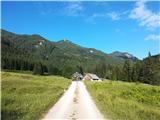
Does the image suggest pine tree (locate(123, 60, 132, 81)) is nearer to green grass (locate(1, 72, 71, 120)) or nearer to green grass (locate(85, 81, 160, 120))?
green grass (locate(1, 72, 71, 120))

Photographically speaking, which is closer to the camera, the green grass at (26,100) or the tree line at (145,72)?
the green grass at (26,100)

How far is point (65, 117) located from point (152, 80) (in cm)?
10298

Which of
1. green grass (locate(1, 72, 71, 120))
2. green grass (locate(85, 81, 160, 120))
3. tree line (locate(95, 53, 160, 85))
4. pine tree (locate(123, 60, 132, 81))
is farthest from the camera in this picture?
pine tree (locate(123, 60, 132, 81))

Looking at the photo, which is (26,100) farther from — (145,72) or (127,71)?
(127,71)

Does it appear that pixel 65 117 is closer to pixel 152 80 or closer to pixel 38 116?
pixel 38 116

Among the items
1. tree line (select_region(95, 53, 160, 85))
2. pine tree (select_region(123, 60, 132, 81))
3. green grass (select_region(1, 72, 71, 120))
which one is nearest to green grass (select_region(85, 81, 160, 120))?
green grass (select_region(1, 72, 71, 120))

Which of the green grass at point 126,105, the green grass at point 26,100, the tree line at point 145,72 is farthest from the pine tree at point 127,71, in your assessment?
the green grass at point 126,105

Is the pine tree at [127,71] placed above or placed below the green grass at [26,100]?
above

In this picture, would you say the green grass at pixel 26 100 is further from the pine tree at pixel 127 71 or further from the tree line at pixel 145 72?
the pine tree at pixel 127 71

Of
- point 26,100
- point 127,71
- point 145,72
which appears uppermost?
point 127,71

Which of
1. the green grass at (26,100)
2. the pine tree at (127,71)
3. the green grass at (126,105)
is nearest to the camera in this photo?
the green grass at (26,100)

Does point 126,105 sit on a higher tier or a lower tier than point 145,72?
A: lower

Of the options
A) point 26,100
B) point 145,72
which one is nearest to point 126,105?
point 26,100

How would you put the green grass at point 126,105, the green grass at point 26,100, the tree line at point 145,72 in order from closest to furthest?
the green grass at point 26,100
the green grass at point 126,105
the tree line at point 145,72
